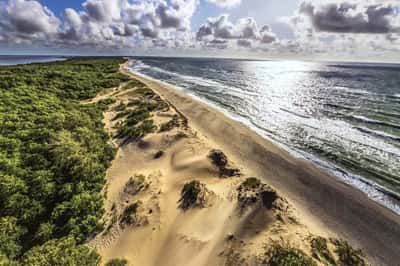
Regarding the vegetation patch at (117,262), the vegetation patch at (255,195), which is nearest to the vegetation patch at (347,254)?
the vegetation patch at (255,195)

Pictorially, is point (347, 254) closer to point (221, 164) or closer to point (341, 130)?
point (221, 164)

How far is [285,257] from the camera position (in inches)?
305

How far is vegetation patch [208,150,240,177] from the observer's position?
14211 mm

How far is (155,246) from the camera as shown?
9.54m

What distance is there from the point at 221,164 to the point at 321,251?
26.1 feet

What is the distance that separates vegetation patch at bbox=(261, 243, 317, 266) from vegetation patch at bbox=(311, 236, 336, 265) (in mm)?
740

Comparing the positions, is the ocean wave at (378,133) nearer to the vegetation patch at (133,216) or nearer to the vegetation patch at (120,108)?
the vegetation patch at (133,216)

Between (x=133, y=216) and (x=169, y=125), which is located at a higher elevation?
(x=169, y=125)

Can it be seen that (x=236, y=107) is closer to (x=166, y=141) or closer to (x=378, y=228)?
(x=166, y=141)

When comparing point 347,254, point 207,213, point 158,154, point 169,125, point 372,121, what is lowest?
point 372,121

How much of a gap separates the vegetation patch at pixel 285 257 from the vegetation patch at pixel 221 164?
243 inches

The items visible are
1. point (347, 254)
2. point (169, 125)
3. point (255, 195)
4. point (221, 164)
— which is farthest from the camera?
point (169, 125)

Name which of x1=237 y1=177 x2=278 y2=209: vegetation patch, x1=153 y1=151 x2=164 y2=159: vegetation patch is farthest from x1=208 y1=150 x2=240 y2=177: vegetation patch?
x1=153 y1=151 x2=164 y2=159: vegetation patch

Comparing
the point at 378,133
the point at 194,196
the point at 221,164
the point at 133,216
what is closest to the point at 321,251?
the point at 194,196
